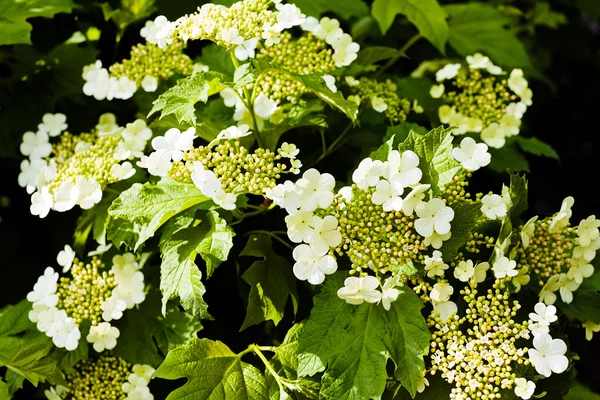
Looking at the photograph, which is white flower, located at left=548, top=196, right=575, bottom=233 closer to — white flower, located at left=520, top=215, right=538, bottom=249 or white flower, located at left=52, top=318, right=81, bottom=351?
white flower, located at left=520, top=215, right=538, bottom=249

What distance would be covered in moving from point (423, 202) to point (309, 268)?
25 centimetres

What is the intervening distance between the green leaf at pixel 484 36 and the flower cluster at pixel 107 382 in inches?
52.4

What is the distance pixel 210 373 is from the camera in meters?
1.41

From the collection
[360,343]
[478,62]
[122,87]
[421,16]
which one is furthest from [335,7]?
[360,343]

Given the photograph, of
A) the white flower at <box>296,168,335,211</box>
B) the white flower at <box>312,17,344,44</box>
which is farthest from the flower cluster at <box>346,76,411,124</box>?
the white flower at <box>296,168,335,211</box>

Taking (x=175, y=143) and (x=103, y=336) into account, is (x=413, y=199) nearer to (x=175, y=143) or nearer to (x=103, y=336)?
(x=175, y=143)

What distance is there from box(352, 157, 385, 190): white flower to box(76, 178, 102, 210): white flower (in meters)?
0.59

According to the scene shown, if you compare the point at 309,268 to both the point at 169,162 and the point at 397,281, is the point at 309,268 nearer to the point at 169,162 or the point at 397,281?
the point at 397,281

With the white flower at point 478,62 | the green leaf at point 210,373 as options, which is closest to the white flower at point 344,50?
the white flower at point 478,62

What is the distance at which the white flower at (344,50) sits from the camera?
1769 millimetres

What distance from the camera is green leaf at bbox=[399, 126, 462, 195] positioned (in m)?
1.37

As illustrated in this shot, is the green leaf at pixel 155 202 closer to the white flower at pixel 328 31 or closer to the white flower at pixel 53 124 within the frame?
the white flower at pixel 53 124

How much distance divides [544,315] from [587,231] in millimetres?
227

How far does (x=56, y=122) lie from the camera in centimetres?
183
